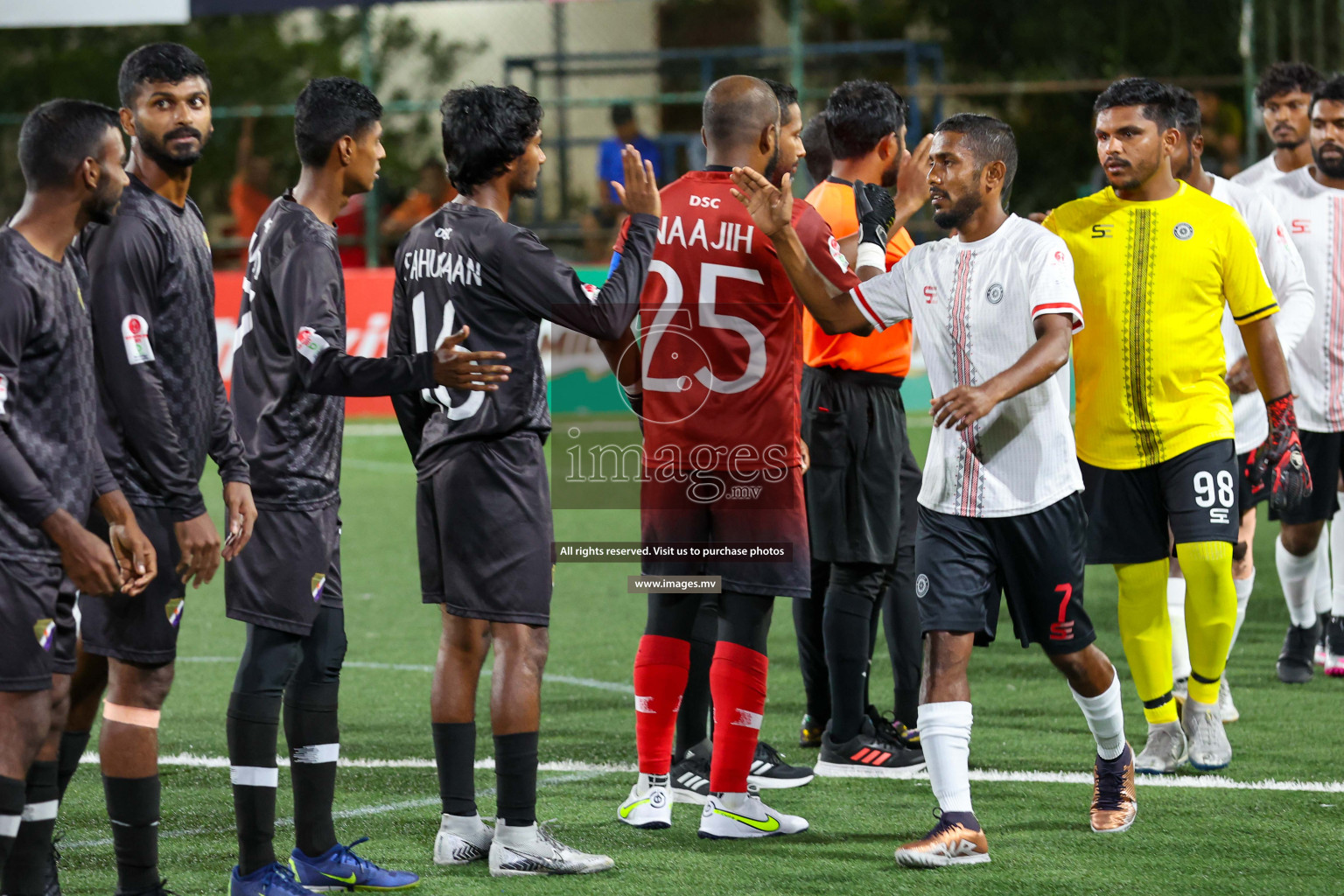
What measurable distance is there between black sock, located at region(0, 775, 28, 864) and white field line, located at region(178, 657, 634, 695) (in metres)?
3.61

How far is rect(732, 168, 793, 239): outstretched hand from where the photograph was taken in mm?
4723

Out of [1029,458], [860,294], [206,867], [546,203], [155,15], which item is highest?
[155,15]

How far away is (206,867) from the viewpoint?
466cm

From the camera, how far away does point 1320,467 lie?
726 centimetres

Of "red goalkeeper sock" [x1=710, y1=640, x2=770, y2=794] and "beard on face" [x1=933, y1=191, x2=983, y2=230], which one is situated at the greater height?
"beard on face" [x1=933, y1=191, x2=983, y2=230]

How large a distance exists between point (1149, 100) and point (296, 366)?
295 centimetres

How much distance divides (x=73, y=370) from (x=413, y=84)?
20889 mm

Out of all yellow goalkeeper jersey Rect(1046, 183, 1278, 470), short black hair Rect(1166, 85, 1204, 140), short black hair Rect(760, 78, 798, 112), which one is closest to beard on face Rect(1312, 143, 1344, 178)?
short black hair Rect(1166, 85, 1204, 140)

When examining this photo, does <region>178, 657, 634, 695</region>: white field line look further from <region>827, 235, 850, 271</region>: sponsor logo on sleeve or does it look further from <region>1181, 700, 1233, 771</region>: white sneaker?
<region>827, 235, 850, 271</region>: sponsor logo on sleeve

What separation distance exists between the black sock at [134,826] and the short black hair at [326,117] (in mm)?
1694

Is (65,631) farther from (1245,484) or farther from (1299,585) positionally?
(1299,585)

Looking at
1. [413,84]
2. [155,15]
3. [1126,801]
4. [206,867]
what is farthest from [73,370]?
[413,84]

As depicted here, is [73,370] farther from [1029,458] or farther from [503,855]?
[1029,458]

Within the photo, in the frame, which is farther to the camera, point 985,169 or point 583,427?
point 583,427
